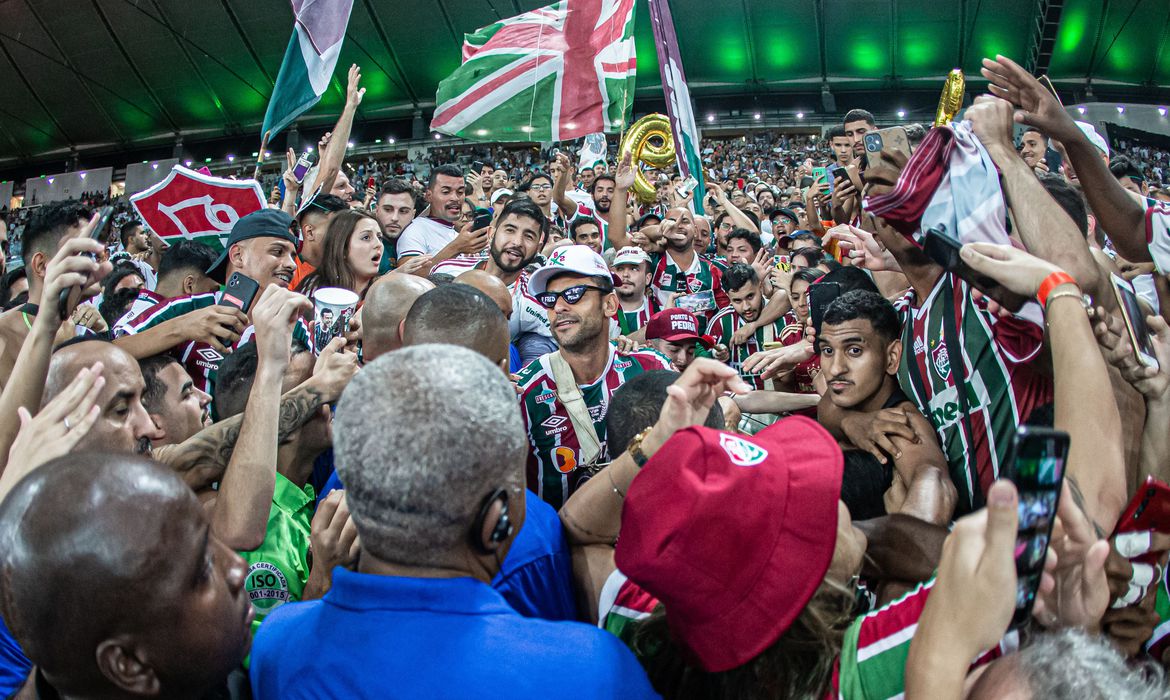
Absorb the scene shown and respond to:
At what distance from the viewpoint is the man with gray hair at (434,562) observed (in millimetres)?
1392

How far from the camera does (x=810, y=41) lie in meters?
29.5

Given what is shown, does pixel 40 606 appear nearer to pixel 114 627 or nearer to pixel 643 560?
pixel 114 627

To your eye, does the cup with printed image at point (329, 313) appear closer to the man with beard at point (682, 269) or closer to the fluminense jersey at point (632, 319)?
the fluminense jersey at point (632, 319)

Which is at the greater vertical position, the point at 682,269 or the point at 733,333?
the point at 682,269

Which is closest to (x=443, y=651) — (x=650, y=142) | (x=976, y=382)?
(x=976, y=382)

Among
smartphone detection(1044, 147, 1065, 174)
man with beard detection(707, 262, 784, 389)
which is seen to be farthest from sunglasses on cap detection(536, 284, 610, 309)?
smartphone detection(1044, 147, 1065, 174)

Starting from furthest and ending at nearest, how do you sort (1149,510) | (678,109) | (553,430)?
(678,109), (553,430), (1149,510)

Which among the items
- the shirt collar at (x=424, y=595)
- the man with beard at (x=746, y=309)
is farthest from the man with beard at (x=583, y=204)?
the shirt collar at (x=424, y=595)

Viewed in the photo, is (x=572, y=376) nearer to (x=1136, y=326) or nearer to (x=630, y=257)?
(x=1136, y=326)

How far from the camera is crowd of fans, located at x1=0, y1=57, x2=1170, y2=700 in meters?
1.40

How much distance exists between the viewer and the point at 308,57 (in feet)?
24.1

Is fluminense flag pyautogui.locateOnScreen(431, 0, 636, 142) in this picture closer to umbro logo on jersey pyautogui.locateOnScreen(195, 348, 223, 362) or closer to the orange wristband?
umbro logo on jersey pyautogui.locateOnScreen(195, 348, 223, 362)

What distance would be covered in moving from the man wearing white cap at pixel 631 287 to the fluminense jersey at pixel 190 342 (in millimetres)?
3292

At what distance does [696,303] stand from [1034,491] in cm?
603
